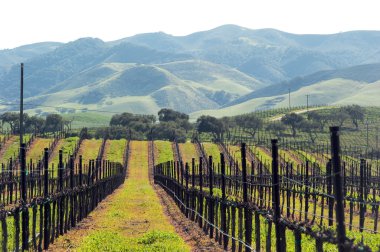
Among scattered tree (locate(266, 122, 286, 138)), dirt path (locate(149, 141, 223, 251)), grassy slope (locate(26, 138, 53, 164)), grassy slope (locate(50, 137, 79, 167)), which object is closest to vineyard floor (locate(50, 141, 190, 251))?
dirt path (locate(149, 141, 223, 251))

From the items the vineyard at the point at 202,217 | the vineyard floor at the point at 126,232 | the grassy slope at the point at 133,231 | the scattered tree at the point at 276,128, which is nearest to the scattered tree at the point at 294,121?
the scattered tree at the point at 276,128

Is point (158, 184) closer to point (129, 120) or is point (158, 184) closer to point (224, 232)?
point (224, 232)

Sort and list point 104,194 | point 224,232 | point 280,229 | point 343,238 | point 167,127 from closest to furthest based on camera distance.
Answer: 1. point 343,238
2. point 280,229
3. point 224,232
4. point 104,194
5. point 167,127

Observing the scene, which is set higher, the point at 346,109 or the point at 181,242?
the point at 346,109

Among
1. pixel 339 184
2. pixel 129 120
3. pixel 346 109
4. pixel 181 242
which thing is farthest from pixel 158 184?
pixel 346 109

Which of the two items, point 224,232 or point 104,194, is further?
point 104,194

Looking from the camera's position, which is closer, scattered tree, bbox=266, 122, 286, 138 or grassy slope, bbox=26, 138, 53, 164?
grassy slope, bbox=26, 138, 53, 164

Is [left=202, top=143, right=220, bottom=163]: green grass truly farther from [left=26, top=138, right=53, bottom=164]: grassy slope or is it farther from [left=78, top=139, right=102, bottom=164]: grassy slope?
[left=26, top=138, right=53, bottom=164]: grassy slope

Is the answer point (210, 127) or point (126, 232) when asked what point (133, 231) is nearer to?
point (126, 232)

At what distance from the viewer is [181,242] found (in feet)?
78.8

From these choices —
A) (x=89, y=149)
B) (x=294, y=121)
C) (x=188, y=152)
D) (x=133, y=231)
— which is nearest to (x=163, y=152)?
(x=188, y=152)

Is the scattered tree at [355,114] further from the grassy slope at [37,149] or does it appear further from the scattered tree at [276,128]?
the grassy slope at [37,149]

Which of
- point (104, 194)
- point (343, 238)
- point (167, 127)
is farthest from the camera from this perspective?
point (167, 127)

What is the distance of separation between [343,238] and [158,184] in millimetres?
65012
